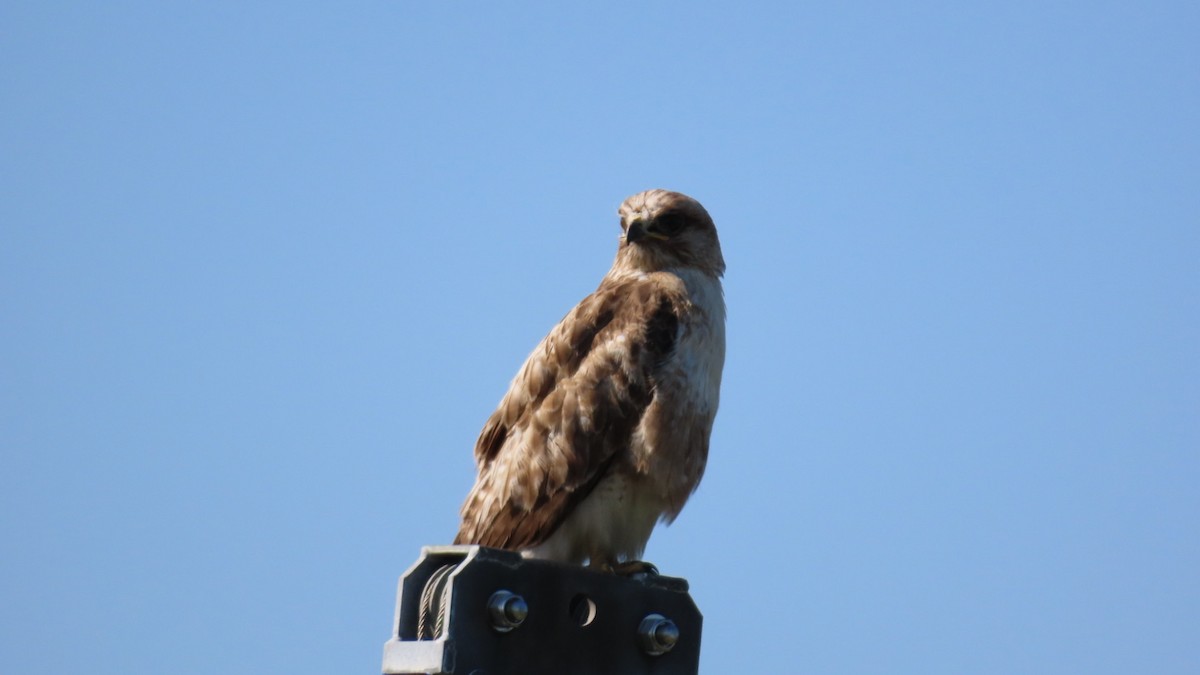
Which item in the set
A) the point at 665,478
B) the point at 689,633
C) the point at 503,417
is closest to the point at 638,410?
the point at 665,478

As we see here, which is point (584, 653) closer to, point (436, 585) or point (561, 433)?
point (436, 585)

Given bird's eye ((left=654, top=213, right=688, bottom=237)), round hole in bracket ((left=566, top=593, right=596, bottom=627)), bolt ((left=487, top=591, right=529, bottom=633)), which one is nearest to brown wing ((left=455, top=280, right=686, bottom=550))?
bird's eye ((left=654, top=213, right=688, bottom=237))

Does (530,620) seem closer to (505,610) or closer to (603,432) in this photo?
(505,610)

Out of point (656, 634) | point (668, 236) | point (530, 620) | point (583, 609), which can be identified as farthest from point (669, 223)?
point (530, 620)

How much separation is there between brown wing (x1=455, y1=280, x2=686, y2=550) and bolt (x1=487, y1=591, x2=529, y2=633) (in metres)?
2.48

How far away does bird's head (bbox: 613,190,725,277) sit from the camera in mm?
8391

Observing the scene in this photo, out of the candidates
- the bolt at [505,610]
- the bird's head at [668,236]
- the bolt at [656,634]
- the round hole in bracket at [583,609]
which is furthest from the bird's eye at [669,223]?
the bolt at [505,610]

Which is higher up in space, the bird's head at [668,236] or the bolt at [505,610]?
the bird's head at [668,236]

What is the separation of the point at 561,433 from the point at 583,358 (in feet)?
1.62

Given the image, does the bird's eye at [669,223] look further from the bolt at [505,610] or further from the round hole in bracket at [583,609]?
the bolt at [505,610]

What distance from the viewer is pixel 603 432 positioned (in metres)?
7.24

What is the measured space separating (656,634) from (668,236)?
12.2ft

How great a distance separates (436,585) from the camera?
4.54 m

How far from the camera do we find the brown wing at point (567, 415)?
23.5ft
